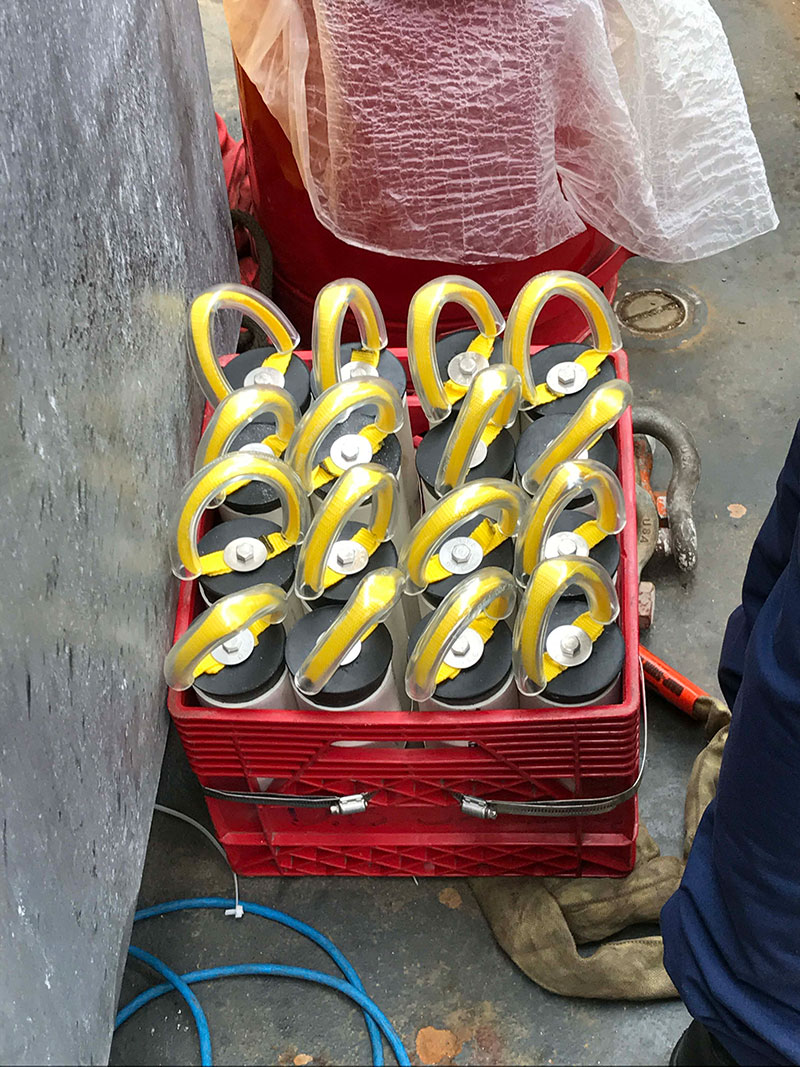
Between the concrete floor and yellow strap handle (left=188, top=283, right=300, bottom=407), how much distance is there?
52cm

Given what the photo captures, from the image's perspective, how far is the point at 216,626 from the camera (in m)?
→ 1.08

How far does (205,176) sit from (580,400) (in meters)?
0.59

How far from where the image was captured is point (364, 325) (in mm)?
1347

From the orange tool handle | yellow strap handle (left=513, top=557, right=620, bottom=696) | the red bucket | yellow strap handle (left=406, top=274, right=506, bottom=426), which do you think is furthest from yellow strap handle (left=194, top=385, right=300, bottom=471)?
the orange tool handle

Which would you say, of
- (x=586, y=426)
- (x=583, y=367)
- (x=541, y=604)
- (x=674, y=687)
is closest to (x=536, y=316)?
(x=583, y=367)

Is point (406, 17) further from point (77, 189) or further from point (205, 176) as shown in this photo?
point (77, 189)

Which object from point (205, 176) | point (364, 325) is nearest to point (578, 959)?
point (364, 325)

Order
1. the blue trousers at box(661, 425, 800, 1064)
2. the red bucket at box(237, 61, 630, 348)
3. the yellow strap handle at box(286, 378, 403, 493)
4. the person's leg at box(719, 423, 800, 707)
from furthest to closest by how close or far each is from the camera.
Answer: the red bucket at box(237, 61, 630, 348)
the yellow strap handle at box(286, 378, 403, 493)
the person's leg at box(719, 423, 800, 707)
the blue trousers at box(661, 425, 800, 1064)

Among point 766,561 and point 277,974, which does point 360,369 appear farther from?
point 277,974

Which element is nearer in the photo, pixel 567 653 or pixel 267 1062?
pixel 567 653

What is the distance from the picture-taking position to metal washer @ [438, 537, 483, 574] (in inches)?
45.8

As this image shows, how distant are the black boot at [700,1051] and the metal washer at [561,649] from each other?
348 millimetres

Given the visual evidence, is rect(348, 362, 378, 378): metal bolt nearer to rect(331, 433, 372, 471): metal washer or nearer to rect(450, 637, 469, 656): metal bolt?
rect(331, 433, 372, 471): metal washer

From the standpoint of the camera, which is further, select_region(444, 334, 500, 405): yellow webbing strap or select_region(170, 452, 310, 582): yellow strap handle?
select_region(444, 334, 500, 405): yellow webbing strap
